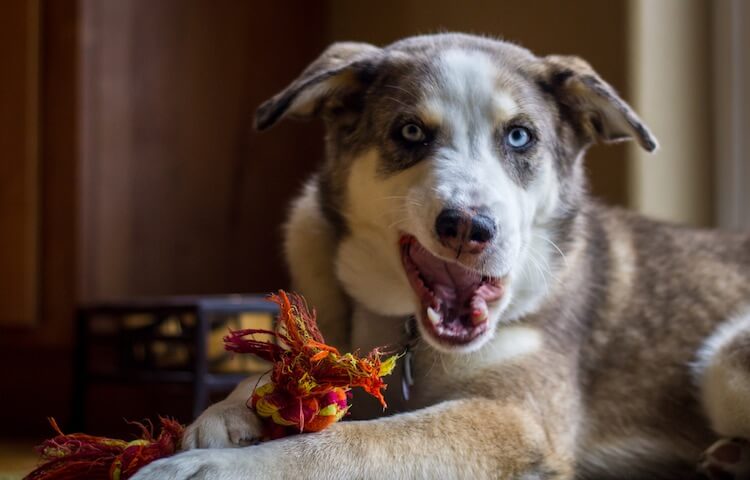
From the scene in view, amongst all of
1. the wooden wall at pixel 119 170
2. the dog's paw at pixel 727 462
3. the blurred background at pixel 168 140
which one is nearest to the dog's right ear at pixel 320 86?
the dog's paw at pixel 727 462

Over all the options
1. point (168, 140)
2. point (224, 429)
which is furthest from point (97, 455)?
point (168, 140)

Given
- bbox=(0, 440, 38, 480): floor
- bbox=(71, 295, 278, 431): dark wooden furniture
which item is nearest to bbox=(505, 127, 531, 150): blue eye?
bbox=(71, 295, 278, 431): dark wooden furniture

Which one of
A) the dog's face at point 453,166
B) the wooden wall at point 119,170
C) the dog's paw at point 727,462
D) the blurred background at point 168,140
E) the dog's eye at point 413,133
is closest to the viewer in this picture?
the dog's face at point 453,166

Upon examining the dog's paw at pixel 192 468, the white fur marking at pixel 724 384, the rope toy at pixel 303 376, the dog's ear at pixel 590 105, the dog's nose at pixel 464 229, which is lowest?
the white fur marking at pixel 724 384

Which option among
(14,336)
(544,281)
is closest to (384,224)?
(544,281)

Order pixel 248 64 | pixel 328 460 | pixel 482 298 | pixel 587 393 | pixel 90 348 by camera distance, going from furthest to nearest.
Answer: pixel 248 64 → pixel 90 348 → pixel 587 393 → pixel 482 298 → pixel 328 460

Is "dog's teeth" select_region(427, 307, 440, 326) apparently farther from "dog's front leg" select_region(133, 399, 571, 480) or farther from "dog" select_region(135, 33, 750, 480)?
"dog's front leg" select_region(133, 399, 571, 480)

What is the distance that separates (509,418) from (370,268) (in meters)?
0.43

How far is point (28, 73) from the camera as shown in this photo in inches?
127

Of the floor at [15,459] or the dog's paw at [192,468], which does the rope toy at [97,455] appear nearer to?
the dog's paw at [192,468]

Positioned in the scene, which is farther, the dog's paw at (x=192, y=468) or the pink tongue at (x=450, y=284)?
the pink tongue at (x=450, y=284)

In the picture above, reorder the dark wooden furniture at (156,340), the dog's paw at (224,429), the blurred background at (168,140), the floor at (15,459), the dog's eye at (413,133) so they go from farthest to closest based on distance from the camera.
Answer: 1. the blurred background at (168,140)
2. the dark wooden furniture at (156,340)
3. the floor at (15,459)
4. the dog's eye at (413,133)
5. the dog's paw at (224,429)

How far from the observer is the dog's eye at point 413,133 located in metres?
1.91

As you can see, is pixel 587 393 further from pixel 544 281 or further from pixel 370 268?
pixel 370 268
